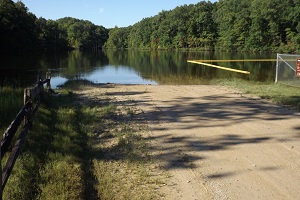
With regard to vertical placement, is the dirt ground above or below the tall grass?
below

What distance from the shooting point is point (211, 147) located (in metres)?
6.55

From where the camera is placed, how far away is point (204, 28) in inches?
5084

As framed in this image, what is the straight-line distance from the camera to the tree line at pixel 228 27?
92.2m

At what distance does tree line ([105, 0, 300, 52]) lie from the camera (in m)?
92.2

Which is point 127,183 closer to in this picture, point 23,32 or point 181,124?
point 181,124

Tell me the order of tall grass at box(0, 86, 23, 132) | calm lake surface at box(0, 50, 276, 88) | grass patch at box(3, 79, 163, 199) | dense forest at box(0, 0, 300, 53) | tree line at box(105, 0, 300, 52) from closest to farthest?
1. grass patch at box(3, 79, 163, 199)
2. tall grass at box(0, 86, 23, 132)
3. calm lake surface at box(0, 50, 276, 88)
4. dense forest at box(0, 0, 300, 53)
5. tree line at box(105, 0, 300, 52)

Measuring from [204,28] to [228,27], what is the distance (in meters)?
16.5

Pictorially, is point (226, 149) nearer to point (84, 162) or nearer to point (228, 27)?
point (84, 162)

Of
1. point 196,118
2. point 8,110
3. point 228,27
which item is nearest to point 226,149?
point 196,118

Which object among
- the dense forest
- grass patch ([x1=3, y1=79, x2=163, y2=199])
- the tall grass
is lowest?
grass patch ([x1=3, y1=79, x2=163, y2=199])

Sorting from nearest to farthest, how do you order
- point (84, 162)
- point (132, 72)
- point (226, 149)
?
point (84, 162) < point (226, 149) < point (132, 72)

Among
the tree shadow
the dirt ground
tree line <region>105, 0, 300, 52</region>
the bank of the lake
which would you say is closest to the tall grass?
the bank of the lake

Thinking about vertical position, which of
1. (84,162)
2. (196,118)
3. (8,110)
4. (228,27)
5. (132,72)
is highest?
(228,27)

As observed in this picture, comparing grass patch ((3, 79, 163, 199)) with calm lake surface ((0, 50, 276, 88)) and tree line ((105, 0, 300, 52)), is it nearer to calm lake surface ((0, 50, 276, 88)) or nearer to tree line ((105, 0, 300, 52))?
calm lake surface ((0, 50, 276, 88))
